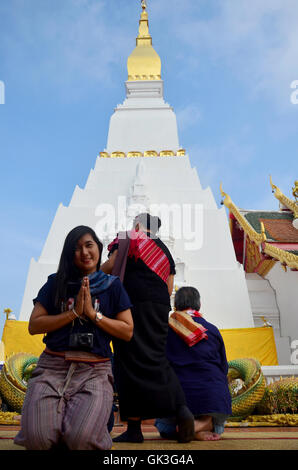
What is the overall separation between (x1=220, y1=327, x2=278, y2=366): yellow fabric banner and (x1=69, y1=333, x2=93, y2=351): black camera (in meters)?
7.10

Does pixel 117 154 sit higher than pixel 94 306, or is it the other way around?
pixel 117 154

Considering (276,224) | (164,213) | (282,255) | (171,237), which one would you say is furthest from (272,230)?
(164,213)

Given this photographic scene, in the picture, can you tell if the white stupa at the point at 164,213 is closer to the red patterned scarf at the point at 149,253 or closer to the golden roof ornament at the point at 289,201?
the golden roof ornament at the point at 289,201

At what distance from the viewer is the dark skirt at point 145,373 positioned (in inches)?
96.0

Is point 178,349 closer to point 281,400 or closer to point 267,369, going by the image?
point 281,400

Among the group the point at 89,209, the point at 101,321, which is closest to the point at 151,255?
the point at 101,321

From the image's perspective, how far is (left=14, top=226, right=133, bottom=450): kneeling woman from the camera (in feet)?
6.08

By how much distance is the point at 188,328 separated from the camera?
314 cm

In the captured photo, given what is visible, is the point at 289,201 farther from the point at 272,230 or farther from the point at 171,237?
the point at 171,237

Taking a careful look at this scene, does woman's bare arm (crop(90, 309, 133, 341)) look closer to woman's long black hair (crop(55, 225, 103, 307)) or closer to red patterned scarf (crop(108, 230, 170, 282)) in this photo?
woman's long black hair (crop(55, 225, 103, 307))

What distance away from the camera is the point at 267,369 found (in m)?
5.74

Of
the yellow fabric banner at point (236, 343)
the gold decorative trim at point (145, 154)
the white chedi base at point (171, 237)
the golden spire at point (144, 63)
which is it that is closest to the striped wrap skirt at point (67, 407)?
the yellow fabric banner at point (236, 343)

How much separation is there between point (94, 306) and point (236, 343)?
729 cm
